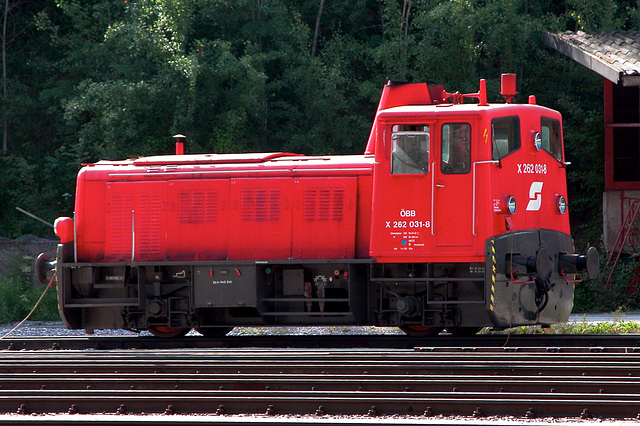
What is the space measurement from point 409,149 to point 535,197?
184 cm

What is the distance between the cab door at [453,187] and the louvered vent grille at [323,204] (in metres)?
1.49

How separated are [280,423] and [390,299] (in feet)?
16.8

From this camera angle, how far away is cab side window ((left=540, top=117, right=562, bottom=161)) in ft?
38.1

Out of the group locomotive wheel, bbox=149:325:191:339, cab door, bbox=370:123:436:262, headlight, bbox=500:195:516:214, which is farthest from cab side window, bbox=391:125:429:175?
locomotive wheel, bbox=149:325:191:339

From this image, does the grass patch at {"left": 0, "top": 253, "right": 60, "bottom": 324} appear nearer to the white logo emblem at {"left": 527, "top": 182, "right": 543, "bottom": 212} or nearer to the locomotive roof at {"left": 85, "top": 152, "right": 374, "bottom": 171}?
the locomotive roof at {"left": 85, "top": 152, "right": 374, "bottom": 171}

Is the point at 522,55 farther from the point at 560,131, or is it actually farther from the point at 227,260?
the point at 227,260

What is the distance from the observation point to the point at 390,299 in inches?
444

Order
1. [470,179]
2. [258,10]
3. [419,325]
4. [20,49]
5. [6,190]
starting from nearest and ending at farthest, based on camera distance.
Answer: [470,179] < [419,325] < [258,10] < [6,190] < [20,49]

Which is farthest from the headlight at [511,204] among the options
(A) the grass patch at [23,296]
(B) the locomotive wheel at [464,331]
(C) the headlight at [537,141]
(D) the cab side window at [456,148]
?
(A) the grass patch at [23,296]

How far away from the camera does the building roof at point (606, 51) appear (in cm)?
1720

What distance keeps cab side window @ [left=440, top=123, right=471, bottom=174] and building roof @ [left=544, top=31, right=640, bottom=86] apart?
7.72 metres

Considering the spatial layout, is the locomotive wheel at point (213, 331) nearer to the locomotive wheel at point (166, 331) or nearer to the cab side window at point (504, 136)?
the locomotive wheel at point (166, 331)

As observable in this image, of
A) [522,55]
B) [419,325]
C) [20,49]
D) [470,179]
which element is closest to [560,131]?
[470,179]

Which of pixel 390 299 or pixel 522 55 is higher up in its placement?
pixel 522 55
